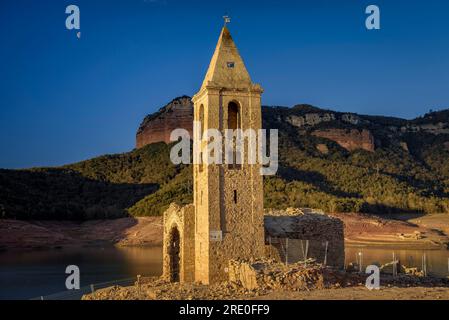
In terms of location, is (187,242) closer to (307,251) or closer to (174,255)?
(174,255)

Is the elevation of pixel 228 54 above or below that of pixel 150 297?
above

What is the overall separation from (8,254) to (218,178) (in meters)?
32.8

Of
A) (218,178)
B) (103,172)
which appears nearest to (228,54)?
(218,178)

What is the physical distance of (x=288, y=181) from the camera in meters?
58.8

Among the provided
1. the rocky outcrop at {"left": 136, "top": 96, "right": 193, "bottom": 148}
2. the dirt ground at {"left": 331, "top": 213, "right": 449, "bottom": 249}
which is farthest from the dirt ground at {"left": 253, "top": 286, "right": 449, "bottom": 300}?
the rocky outcrop at {"left": 136, "top": 96, "right": 193, "bottom": 148}

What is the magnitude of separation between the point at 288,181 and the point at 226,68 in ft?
135

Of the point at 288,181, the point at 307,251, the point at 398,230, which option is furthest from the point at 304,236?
the point at 288,181

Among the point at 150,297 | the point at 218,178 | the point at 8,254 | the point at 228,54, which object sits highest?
the point at 228,54

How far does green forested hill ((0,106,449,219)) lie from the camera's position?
5622 cm

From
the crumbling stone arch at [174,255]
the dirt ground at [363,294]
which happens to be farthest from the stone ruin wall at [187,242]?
the dirt ground at [363,294]

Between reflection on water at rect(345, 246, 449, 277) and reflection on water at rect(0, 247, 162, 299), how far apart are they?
507 inches

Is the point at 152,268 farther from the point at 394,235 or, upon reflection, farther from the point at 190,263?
the point at 394,235
